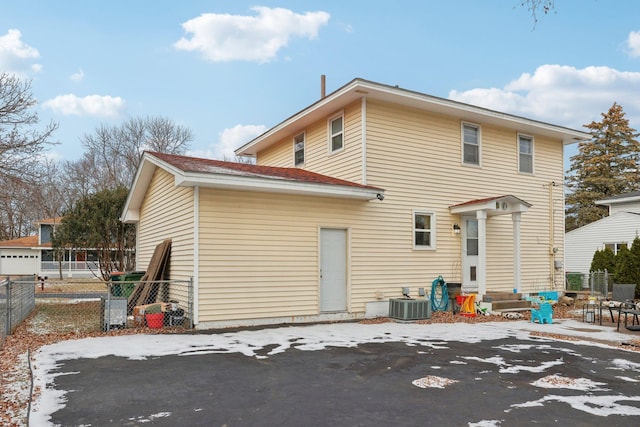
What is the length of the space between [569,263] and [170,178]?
74.3 ft

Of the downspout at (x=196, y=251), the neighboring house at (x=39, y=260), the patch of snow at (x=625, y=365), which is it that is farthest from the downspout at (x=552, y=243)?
the neighboring house at (x=39, y=260)

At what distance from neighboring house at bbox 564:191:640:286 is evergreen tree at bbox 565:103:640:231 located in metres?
10.8

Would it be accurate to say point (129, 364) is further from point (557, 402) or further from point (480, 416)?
point (557, 402)

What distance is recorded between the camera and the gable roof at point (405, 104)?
38.6 ft

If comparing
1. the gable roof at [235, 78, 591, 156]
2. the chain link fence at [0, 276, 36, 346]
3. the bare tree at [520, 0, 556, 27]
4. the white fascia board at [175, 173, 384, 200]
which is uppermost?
the gable roof at [235, 78, 591, 156]

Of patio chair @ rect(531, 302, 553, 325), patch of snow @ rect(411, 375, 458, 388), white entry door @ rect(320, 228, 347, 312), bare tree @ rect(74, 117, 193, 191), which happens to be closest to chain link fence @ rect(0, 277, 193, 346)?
white entry door @ rect(320, 228, 347, 312)

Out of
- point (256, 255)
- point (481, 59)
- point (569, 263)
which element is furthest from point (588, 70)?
point (256, 255)

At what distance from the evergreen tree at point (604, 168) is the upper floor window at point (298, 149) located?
28.4 metres

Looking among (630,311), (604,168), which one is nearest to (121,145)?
(630,311)

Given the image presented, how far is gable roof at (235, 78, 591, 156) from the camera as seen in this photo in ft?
38.6

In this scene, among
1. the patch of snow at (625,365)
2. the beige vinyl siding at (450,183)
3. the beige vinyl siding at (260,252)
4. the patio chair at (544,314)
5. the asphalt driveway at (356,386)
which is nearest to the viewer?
the asphalt driveway at (356,386)

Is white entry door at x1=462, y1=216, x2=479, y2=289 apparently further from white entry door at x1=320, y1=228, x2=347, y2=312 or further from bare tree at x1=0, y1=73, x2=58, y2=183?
bare tree at x1=0, y1=73, x2=58, y2=183

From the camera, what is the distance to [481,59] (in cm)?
1227

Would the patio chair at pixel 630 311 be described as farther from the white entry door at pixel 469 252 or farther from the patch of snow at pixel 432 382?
the patch of snow at pixel 432 382
